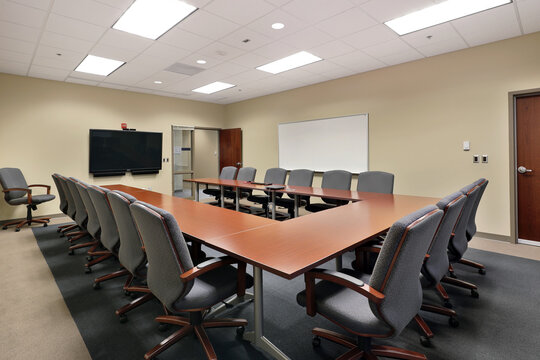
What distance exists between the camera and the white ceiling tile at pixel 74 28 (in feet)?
10.6

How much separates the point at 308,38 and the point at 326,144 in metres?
2.65

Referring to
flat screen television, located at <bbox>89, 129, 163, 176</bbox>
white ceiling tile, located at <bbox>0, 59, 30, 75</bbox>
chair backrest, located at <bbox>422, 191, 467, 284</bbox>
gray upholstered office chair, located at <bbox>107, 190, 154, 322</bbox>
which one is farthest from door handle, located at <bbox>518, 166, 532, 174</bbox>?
white ceiling tile, located at <bbox>0, 59, 30, 75</bbox>

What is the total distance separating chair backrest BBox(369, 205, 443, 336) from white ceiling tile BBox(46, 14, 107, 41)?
157 inches

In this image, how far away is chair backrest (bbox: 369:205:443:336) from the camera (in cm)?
117

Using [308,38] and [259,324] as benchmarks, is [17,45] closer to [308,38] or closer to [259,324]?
[308,38]

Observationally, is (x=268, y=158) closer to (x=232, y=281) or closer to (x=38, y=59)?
(x=38, y=59)

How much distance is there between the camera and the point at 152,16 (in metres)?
3.20

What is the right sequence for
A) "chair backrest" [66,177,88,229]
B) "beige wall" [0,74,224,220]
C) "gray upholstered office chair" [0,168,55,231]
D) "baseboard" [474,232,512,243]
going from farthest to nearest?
"beige wall" [0,74,224,220] → "gray upholstered office chair" [0,168,55,231] → "baseboard" [474,232,512,243] → "chair backrest" [66,177,88,229]

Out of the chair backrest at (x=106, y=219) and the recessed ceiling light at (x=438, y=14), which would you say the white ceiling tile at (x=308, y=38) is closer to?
the recessed ceiling light at (x=438, y=14)

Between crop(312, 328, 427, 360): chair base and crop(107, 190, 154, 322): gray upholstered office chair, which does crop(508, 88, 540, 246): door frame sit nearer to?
crop(312, 328, 427, 360): chair base

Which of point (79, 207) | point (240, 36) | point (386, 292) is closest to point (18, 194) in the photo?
point (79, 207)

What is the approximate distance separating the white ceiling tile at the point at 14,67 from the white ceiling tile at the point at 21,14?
5.95 feet

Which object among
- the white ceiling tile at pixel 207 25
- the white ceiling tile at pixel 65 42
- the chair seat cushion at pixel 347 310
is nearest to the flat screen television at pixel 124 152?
the white ceiling tile at pixel 65 42

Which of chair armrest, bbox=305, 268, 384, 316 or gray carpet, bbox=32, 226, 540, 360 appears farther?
gray carpet, bbox=32, 226, 540, 360
